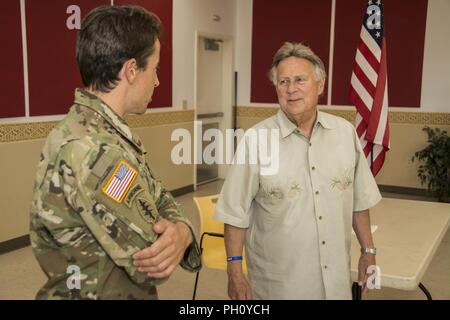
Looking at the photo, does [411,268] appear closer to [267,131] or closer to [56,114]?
[267,131]

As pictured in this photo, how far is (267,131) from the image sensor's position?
6.06 ft

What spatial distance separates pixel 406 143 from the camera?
6996 millimetres

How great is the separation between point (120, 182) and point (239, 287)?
0.88 metres

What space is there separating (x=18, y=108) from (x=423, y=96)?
5.26 metres

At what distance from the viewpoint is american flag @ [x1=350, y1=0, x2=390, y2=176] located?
3883 mm

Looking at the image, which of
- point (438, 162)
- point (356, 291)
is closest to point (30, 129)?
point (356, 291)

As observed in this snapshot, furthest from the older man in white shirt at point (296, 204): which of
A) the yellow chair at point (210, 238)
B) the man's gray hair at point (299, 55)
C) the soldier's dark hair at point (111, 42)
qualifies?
the yellow chair at point (210, 238)

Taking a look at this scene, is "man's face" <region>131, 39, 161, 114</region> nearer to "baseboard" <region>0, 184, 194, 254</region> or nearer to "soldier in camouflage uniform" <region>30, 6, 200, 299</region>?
"soldier in camouflage uniform" <region>30, 6, 200, 299</region>

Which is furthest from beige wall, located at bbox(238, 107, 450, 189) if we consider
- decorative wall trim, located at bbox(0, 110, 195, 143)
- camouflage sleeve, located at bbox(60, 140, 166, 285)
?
camouflage sleeve, located at bbox(60, 140, 166, 285)

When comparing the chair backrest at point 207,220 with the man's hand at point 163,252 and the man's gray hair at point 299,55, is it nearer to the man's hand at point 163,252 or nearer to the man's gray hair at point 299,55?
the man's gray hair at point 299,55

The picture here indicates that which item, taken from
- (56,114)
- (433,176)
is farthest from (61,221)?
(433,176)

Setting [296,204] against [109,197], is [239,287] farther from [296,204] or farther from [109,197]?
[109,197]

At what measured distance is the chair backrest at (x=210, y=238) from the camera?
300 cm

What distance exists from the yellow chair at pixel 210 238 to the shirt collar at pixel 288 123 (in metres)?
1.26
